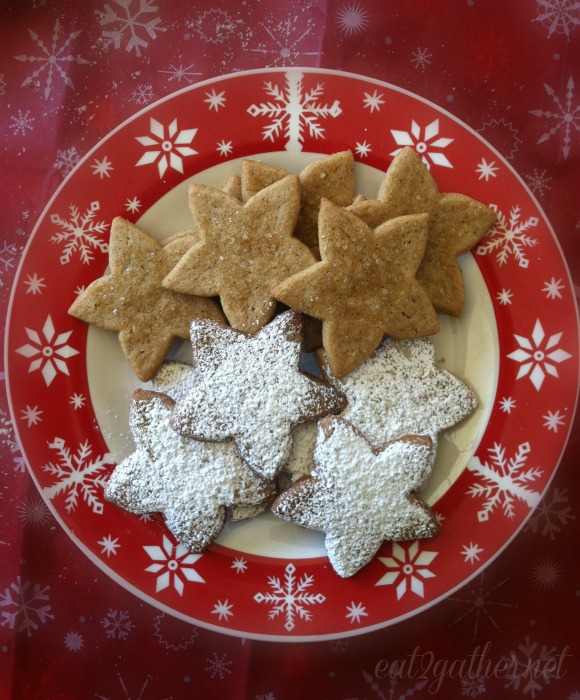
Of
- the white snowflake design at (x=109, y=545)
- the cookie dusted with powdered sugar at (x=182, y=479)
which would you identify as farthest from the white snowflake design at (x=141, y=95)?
the white snowflake design at (x=109, y=545)

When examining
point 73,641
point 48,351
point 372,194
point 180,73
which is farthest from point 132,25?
point 73,641

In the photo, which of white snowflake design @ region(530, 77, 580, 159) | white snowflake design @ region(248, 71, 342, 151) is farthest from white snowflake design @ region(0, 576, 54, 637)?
white snowflake design @ region(530, 77, 580, 159)

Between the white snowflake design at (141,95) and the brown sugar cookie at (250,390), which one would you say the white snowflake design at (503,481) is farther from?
the white snowflake design at (141,95)

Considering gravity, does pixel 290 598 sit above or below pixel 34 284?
below

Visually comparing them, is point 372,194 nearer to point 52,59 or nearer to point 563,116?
point 563,116

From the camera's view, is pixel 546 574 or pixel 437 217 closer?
pixel 437 217

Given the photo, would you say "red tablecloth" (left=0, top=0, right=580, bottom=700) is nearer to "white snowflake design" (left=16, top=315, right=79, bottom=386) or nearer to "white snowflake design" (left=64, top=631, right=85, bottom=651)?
"white snowflake design" (left=64, top=631, right=85, bottom=651)

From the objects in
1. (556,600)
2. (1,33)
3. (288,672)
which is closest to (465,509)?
(556,600)

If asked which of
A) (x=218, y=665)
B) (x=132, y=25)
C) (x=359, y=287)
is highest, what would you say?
(x=132, y=25)
